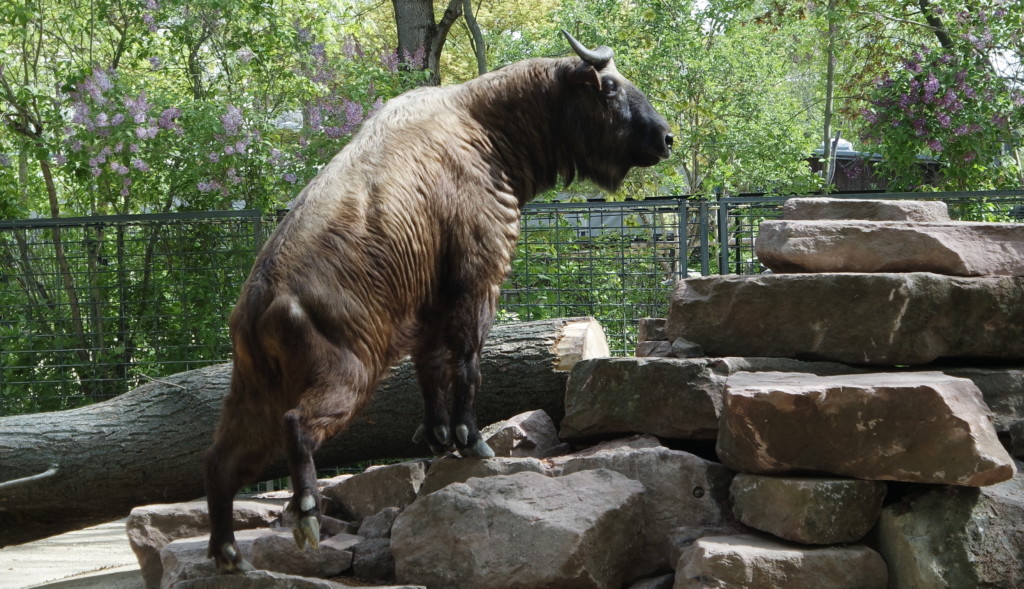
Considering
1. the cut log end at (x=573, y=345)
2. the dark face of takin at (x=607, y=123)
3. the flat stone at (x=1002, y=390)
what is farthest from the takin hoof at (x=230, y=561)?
the flat stone at (x=1002, y=390)

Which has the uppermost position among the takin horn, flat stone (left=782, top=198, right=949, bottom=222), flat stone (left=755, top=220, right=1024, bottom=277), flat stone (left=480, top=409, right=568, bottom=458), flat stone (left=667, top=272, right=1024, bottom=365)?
the takin horn

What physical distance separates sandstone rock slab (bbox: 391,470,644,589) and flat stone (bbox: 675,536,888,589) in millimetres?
A: 336

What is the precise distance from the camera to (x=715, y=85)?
57.1 feet

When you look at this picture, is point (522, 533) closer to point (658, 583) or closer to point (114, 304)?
point (658, 583)

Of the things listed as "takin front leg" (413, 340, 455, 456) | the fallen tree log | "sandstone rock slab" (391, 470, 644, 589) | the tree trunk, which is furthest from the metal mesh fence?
the tree trunk

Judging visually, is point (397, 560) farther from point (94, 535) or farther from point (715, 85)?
point (715, 85)

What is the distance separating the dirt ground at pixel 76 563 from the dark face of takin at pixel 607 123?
11.5ft

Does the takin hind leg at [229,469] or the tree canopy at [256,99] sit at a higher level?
the tree canopy at [256,99]

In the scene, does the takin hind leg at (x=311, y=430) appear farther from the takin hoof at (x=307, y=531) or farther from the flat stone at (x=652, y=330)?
the flat stone at (x=652, y=330)

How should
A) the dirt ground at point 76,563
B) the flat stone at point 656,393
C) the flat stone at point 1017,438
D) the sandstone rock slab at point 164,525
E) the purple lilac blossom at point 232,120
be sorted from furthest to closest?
the purple lilac blossom at point 232,120 < the dirt ground at point 76,563 < the sandstone rock slab at point 164,525 < the flat stone at point 656,393 < the flat stone at point 1017,438

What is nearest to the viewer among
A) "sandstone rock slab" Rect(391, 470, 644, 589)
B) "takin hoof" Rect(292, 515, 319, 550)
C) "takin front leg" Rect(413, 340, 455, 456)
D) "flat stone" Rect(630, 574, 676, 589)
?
"takin hoof" Rect(292, 515, 319, 550)

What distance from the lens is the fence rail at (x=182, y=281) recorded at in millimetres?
8172

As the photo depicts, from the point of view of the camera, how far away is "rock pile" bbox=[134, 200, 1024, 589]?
380 cm

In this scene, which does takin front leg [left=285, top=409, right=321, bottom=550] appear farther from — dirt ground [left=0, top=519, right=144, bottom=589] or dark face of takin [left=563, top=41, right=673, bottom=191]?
dirt ground [left=0, top=519, right=144, bottom=589]
